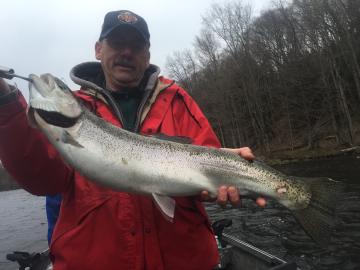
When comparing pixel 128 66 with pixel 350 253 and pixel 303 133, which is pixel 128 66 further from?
pixel 303 133

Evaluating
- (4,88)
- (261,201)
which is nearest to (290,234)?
(261,201)

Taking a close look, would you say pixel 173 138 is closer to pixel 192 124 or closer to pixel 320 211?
pixel 192 124

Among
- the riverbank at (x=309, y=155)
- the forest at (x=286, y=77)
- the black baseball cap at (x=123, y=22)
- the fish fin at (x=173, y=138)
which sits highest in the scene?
the forest at (x=286, y=77)

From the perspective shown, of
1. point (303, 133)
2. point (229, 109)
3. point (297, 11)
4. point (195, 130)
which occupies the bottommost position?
point (195, 130)

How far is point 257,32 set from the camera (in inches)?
1832

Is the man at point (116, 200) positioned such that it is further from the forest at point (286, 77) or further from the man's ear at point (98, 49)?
the forest at point (286, 77)

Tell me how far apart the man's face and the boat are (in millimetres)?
3720

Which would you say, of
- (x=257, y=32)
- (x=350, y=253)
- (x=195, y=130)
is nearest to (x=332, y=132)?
(x=257, y=32)

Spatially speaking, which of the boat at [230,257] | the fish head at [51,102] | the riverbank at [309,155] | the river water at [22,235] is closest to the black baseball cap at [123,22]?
the fish head at [51,102]

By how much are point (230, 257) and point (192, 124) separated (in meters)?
4.40

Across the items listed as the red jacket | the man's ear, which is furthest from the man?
the man's ear

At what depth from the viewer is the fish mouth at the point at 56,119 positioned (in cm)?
283

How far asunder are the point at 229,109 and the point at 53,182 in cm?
4393

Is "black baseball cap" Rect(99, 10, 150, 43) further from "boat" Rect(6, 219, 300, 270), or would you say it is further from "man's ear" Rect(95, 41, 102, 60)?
"boat" Rect(6, 219, 300, 270)
